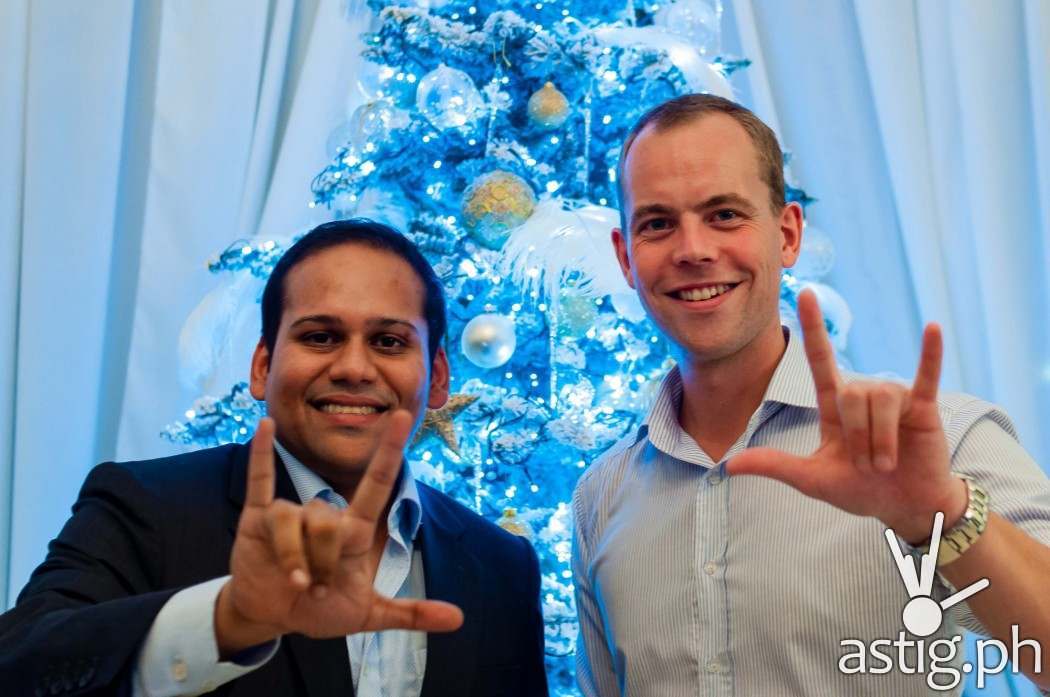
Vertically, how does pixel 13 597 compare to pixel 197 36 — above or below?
below

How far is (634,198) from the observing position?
1660mm

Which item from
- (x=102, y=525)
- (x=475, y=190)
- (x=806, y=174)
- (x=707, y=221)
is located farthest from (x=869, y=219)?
(x=102, y=525)

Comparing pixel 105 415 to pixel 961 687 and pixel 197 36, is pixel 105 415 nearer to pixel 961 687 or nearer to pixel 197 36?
pixel 197 36

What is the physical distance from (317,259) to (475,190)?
1086mm

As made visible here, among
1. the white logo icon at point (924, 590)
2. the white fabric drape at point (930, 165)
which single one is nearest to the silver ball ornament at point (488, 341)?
the white logo icon at point (924, 590)

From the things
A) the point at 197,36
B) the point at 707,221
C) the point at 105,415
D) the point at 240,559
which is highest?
the point at 197,36

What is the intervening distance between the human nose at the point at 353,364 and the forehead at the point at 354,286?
0.05 meters

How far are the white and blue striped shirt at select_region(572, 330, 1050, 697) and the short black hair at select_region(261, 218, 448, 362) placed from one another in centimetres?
40

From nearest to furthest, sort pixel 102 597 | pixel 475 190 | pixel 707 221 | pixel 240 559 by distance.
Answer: pixel 240 559 → pixel 102 597 → pixel 707 221 → pixel 475 190

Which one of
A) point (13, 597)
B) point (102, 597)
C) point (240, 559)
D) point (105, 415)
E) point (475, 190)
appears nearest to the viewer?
point (240, 559)

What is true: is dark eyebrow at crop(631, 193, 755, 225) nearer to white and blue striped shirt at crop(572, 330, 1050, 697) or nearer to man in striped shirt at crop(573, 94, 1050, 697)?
man in striped shirt at crop(573, 94, 1050, 697)

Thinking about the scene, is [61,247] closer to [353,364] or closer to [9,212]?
[9,212]

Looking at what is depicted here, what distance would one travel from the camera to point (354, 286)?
5.39 feet

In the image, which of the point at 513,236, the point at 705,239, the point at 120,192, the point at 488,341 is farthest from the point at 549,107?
the point at 120,192
